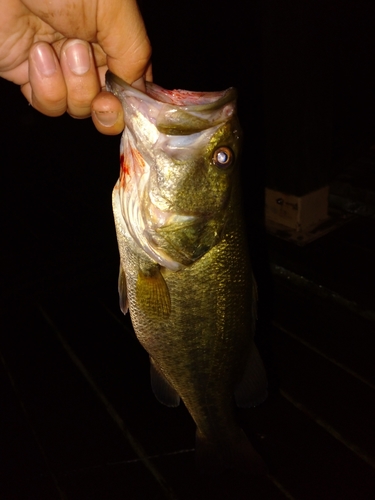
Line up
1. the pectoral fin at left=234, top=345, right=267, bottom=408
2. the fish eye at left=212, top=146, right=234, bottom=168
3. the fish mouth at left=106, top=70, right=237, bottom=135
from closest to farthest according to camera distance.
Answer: the fish mouth at left=106, top=70, right=237, bottom=135 → the fish eye at left=212, top=146, right=234, bottom=168 → the pectoral fin at left=234, top=345, right=267, bottom=408

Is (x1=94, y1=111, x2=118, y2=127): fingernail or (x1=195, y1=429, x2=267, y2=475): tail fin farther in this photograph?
(x1=195, y1=429, x2=267, y2=475): tail fin

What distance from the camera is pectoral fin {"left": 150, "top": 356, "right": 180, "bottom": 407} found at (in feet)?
4.93

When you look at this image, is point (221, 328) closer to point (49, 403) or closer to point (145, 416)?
point (145, 416)

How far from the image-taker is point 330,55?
117 inches

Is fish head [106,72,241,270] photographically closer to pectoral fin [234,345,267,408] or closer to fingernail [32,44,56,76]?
fingernail [32,44,56,76]

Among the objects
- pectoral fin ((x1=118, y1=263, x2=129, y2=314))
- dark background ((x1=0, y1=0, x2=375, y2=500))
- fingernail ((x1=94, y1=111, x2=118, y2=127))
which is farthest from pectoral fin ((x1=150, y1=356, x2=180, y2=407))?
fingernail ((x1=94, y1=111, x2=118, y2=127))

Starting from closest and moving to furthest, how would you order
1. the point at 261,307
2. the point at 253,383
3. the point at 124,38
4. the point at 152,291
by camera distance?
the point at 124,38
the point at 152,291
the point at 253,383
the point at 261,307

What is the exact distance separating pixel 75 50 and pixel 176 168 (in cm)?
40

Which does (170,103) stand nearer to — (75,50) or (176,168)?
(176,168)

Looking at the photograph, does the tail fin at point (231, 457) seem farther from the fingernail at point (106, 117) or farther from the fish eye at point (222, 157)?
the fingernail at point (106, 117)

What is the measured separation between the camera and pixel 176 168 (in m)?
1.15

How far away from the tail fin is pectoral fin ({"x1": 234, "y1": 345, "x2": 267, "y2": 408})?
164mm

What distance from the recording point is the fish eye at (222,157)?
116 centimetres

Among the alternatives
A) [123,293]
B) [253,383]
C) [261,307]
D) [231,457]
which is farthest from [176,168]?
[261,307]
